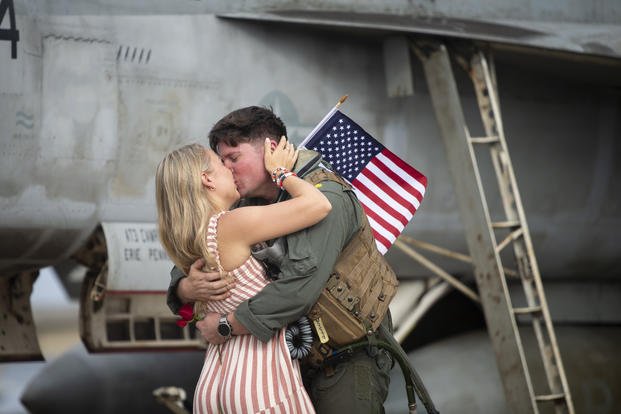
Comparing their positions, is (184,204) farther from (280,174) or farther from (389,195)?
(389,195)

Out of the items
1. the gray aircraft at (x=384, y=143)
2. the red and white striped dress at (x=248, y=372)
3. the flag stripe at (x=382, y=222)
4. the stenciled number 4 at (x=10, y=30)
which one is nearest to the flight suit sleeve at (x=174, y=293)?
the red and white striped dress at (x=248, y=372)

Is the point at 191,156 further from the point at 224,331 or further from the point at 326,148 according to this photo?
the point at 326,148

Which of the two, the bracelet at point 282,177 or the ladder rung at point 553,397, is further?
the ladder rung at point 553,397

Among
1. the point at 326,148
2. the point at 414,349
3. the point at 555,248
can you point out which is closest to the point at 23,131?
the point at 326,148

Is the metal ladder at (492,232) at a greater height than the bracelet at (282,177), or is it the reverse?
the bracelet at (282,177)

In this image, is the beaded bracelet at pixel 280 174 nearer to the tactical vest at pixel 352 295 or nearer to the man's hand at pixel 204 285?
the tactical vest at pixel 352 295

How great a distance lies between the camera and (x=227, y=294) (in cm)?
378

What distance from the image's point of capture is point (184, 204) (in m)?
3.74

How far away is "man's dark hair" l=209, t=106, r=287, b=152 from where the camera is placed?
4000 mm

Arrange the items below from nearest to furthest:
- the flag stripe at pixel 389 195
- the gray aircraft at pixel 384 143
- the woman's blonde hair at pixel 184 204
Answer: the woman's blonde hair at pixel 184 204 < the flag stripe at pixel 389 195 < the gray aircraft at pixel 384 143

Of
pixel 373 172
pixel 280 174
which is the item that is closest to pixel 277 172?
pixel 280 174

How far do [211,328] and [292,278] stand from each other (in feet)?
1.19

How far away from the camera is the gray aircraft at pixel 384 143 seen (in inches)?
272

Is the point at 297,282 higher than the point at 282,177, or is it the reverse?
the point at 282,177
